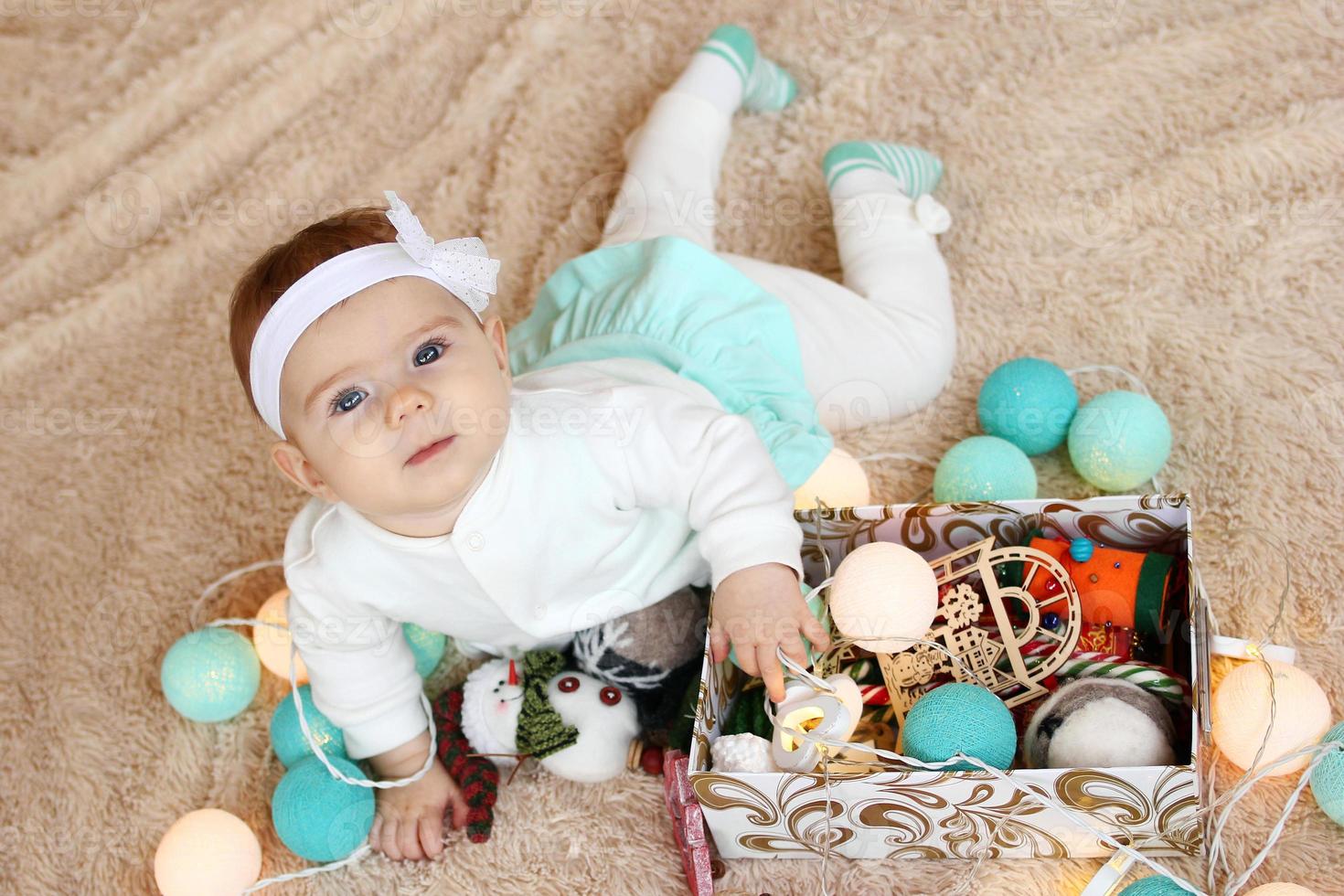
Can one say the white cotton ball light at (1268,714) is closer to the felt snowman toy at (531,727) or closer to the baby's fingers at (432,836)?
the felt snowman toy at (531,727)

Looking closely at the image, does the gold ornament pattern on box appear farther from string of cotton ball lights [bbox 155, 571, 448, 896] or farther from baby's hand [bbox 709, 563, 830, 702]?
string of cotton ball lights [bbox 155, 571, 448, 896]

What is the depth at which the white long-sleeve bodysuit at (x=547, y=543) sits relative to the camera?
39.9 inches

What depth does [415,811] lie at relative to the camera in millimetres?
1103

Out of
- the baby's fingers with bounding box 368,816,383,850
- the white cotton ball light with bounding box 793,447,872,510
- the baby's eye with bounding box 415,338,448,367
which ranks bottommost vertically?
the baby's fingers with bounding box 368,816,383,850

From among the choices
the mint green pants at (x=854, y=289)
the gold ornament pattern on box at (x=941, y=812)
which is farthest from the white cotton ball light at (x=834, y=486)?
the gold ornament pattern on box at (x=941, y=812)

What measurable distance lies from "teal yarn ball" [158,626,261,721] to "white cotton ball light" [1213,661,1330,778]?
0.91 m

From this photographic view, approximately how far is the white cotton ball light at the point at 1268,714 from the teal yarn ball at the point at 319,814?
0.76 meters

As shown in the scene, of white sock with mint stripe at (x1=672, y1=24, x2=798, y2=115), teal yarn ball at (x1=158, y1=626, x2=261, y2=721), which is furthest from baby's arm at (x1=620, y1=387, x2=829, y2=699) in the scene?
white sock with mint stripe at (x1=672, y1=24, x2=798, y2=115)

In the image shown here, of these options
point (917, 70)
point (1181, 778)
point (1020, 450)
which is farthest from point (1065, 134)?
point (1181, 778)

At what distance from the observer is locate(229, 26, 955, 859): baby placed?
943mm

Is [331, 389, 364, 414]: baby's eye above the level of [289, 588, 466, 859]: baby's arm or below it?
above

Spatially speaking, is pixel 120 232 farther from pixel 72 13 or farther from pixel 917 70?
pixel 917 70

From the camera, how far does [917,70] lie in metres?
1.65

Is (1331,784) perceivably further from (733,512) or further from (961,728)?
(733,512)
